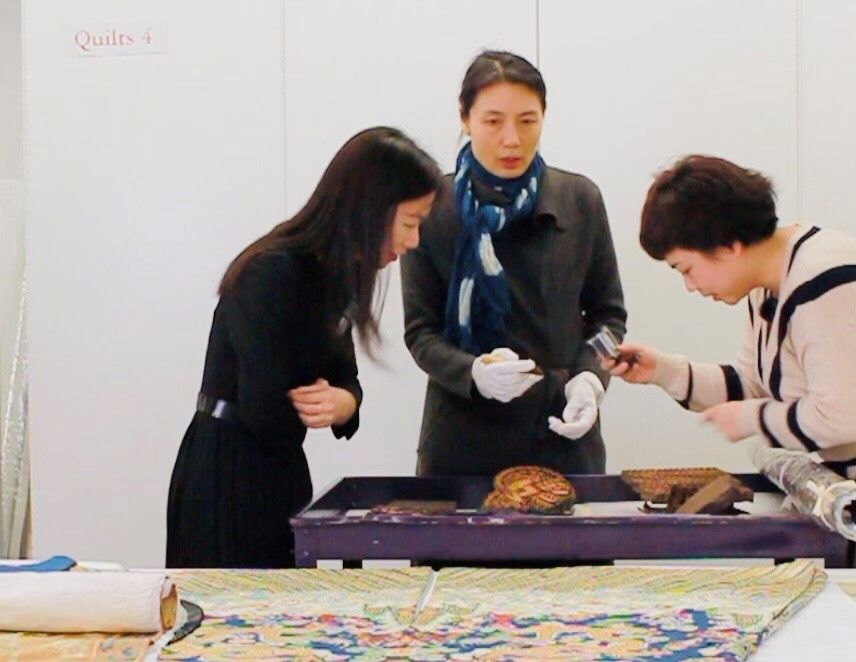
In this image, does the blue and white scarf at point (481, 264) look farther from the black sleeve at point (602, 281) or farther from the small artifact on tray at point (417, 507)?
the small artifact on tray at point (417, 507)

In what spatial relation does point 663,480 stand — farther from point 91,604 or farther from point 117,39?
point 117,39

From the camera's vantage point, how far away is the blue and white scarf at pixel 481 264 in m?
2.28

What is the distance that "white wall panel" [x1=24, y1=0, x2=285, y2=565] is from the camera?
3.08 m

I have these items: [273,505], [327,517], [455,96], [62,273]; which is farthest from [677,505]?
[62,273]

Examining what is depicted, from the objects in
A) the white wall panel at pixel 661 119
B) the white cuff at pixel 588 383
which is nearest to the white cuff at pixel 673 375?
the white cuff at pixel 588 383

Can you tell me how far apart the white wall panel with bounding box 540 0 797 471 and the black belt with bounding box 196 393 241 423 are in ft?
4.53

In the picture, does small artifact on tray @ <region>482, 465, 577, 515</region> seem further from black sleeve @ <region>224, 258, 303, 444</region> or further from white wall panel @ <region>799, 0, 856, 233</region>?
white wall panel @ <region>799, 0, 856, 233</region>

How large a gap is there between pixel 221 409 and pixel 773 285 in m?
0.91

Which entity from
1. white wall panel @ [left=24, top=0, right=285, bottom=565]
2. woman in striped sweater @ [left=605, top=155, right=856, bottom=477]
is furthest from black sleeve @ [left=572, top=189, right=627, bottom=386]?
white wall panel @ [left=24, top=0, right=285, bottom=565]

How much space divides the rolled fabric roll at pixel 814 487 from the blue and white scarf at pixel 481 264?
26.1 inches

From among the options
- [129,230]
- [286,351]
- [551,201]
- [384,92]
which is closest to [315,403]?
[286,351]

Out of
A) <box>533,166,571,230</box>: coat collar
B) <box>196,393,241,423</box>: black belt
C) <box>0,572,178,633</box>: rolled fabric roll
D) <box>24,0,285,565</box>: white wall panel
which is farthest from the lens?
<box>24,0,285,565</box>: white wall panel

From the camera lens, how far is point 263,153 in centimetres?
308

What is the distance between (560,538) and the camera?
153 cm
